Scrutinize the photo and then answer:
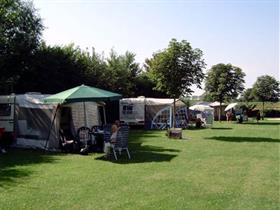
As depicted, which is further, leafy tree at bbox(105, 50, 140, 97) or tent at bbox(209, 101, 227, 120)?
tent at bbox(209, 101, 227, 120)

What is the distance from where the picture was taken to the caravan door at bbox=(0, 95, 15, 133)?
16.7m

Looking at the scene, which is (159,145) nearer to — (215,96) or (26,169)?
(26,169)

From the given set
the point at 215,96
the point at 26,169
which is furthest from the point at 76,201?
the point at 215,96

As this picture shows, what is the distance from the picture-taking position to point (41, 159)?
12695 mm

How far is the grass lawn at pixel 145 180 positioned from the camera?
23.9 ft

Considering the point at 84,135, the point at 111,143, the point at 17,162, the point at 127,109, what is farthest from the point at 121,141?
the point at 127,109

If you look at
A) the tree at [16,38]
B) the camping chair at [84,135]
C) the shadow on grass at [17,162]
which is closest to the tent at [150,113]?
the tree at [16,38]

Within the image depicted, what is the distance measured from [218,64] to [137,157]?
34.3m

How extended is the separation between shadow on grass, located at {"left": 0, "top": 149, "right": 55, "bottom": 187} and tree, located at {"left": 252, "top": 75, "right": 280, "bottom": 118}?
4518 cm

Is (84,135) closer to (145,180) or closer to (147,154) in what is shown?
(147,154)

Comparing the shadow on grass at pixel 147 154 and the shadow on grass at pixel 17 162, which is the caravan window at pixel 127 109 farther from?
the shadow on grass at pixel 17 162

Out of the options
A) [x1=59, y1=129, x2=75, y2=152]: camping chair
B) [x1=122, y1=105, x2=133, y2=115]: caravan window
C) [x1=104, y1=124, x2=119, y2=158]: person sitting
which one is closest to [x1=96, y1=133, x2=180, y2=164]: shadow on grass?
[x1=104, y1=124, x2=119, y2=158]: person sitting

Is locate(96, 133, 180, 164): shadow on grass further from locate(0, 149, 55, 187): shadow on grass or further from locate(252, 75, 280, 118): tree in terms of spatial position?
locate(252, 75, 280, 118): tree

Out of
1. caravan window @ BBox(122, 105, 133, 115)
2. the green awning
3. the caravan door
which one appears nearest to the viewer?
the green awning
